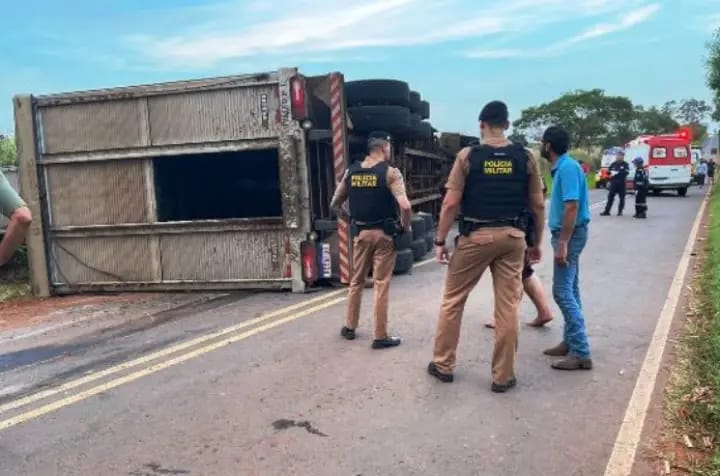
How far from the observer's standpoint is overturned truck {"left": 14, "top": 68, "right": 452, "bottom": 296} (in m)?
8.16

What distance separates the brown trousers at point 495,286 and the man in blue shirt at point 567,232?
0.55m

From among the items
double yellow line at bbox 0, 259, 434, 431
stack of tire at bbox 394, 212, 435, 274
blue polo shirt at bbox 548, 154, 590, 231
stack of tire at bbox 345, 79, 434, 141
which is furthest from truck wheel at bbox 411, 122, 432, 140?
blue polo shirt at bbox 548, 154, 590, 231

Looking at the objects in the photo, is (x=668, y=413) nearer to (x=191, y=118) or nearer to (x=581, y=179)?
(x=581, y=179)

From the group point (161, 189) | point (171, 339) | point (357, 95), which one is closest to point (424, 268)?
point (357, 95)

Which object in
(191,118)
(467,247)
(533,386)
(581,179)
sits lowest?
(533,386)

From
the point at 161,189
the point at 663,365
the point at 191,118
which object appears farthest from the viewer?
the point at 161,189

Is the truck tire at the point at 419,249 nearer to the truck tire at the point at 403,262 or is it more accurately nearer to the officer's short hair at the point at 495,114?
the truck tire at the point at 403,262

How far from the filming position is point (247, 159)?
1019cm

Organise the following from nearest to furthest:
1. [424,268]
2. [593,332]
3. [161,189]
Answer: [593,332]
[161,189]
[424,268]

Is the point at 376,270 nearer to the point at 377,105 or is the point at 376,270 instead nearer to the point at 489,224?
the point at 489,224

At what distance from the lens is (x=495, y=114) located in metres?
4.57

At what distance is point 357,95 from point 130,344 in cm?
470

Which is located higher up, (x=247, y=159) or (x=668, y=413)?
(x=247, y=159)

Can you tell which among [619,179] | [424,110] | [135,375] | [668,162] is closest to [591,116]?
[668,162]
